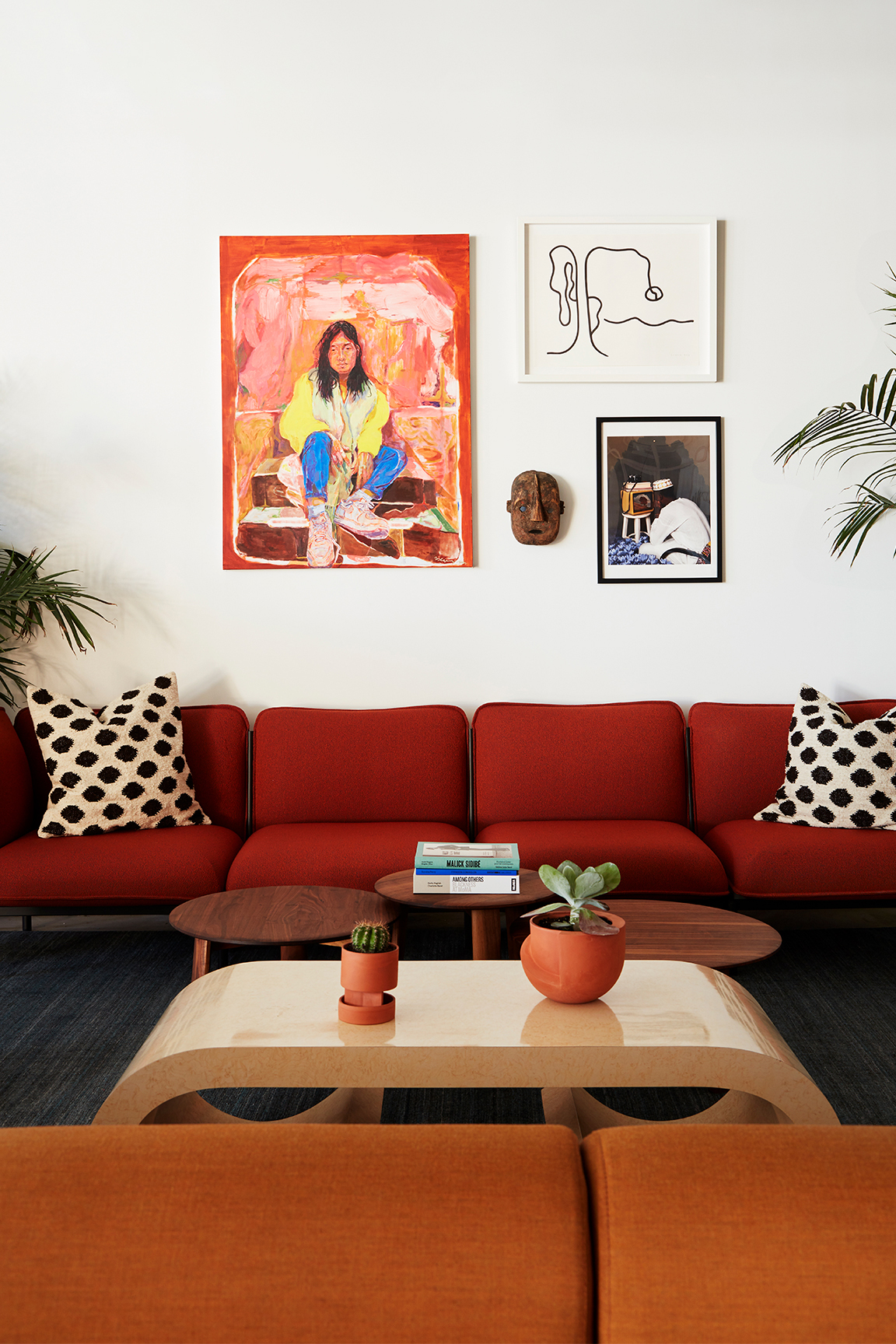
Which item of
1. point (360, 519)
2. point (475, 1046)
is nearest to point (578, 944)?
point (475, 1046)

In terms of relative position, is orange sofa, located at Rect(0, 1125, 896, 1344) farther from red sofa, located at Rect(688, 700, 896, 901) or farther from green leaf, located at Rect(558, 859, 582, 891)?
red sofa, located at Rect(688, 700, 896, 901)

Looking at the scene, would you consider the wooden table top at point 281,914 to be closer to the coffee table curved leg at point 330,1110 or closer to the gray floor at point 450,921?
the coffee table curved leg at point 330,1110

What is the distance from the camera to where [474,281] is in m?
3.62

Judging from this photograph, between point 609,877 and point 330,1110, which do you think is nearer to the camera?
point 609,877

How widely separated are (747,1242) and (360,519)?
10.6ft

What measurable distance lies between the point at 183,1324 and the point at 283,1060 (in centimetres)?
78

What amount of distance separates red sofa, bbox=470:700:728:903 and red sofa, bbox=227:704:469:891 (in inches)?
4.3

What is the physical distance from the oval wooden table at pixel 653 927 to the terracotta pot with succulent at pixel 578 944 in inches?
19.0

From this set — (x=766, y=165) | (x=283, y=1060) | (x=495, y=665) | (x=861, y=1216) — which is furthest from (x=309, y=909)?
(x=766, y=165)

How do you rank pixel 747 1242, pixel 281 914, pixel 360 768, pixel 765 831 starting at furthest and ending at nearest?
pixel 360 768 < pixel 765 831 < pixel 281 914 < pixel 747 1242

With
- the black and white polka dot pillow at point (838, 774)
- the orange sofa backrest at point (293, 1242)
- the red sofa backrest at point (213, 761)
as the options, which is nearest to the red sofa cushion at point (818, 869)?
the black and white polka dot pillow at point (838, 774)

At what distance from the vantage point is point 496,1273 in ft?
1.96

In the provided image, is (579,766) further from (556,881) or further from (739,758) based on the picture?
(556,881)

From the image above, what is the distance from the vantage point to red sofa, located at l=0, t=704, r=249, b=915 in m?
2.85
